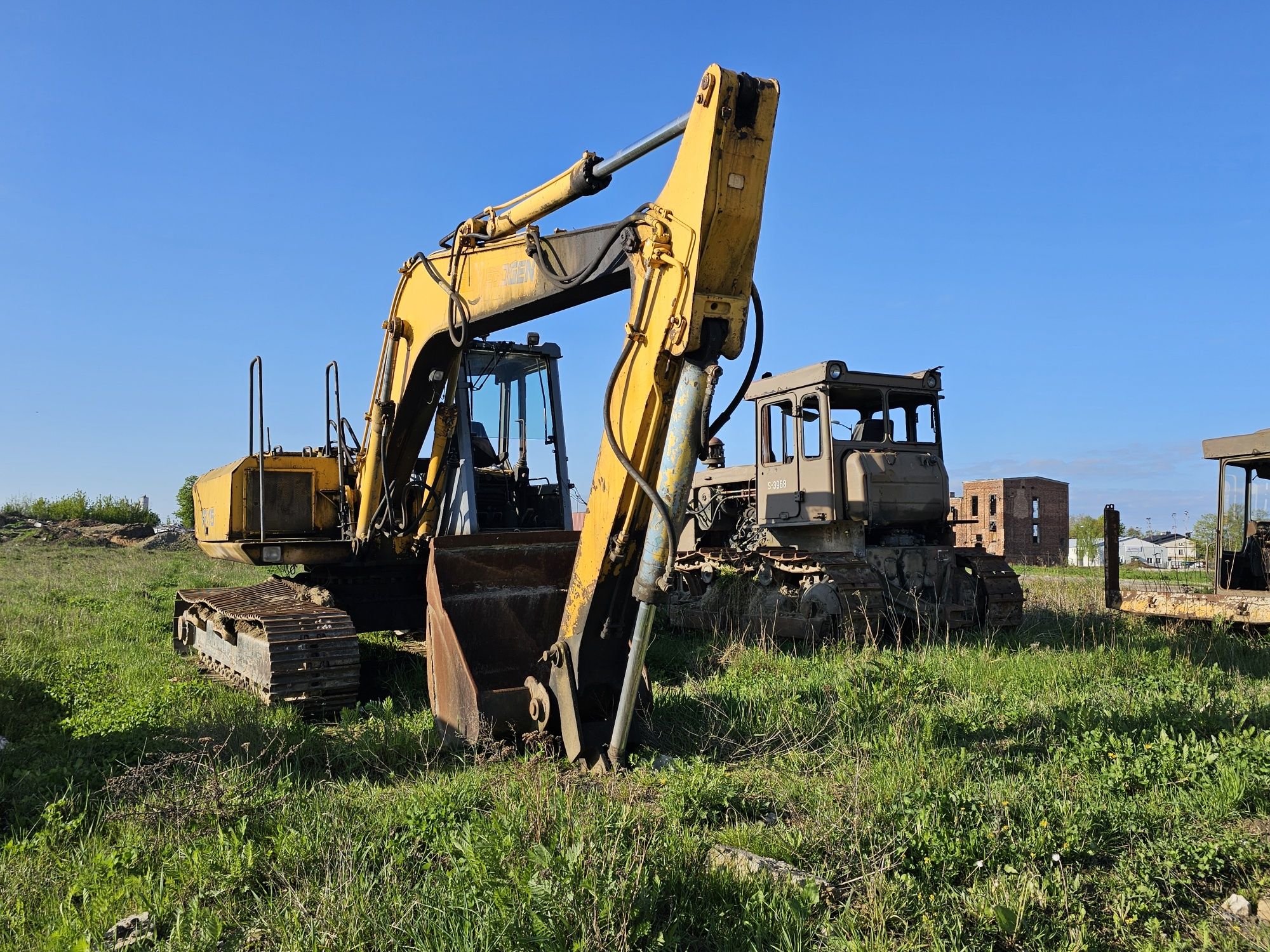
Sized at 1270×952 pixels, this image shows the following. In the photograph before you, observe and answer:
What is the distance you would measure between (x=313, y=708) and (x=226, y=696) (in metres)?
0.76

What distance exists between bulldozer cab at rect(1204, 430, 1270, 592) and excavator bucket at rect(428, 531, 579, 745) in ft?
30.2

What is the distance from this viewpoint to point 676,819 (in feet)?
13.7

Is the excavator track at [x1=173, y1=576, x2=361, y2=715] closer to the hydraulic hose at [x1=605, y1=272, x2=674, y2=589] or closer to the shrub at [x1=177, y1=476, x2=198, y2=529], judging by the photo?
the hydraulic hose at [x1=605, y1=272, x2=674, y2=589]

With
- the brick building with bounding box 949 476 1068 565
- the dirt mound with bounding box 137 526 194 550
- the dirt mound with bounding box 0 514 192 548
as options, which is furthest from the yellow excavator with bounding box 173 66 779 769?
the brick building with bounding box 949 476 1068 565

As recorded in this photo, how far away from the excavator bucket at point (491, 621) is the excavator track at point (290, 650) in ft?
4.00

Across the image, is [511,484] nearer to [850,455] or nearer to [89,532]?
[850,455]

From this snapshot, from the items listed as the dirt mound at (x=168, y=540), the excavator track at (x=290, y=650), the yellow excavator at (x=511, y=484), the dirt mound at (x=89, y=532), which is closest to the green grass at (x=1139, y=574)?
the yellow excavator at (x=511, y=484)

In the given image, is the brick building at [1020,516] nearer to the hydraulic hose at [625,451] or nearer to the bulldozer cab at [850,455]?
the bulldozer cab at [850,455]

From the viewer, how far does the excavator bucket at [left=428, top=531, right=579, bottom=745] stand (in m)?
5.47

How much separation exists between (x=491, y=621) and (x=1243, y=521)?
1032 cm

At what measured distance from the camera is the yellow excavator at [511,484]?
4.57m

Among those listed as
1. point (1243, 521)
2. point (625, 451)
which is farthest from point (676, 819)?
point (1243, 521)

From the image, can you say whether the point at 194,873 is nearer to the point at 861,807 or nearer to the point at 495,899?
the point at 495,899

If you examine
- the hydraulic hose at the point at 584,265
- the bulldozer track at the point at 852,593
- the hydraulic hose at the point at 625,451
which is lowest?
the bulldozer track at the point at 852,593
